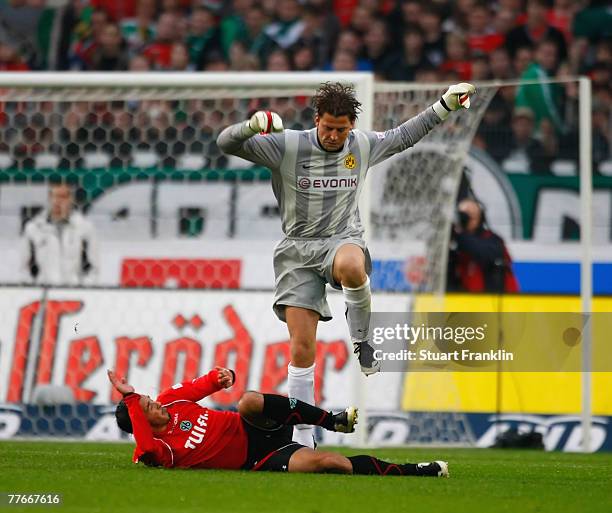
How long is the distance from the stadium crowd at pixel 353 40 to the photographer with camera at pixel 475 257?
2.44m

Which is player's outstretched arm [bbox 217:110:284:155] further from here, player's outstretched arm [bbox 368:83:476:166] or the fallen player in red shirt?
the fallen player in red shirt

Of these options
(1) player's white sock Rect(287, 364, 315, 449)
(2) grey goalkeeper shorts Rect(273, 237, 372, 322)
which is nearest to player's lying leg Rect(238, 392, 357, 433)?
(1) player's white sock Rect(287, 364, 315, 449)

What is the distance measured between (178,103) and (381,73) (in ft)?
13.2

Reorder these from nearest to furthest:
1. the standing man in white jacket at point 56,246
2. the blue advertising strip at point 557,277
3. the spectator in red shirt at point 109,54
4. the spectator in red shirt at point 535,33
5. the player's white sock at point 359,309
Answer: the player's white sock at point 359,309 < the standing man in white jacket at point 56,246 < the blue advertising strip at point 557,277 < the spectator in red shirt at point 535,33 < the spectator in red shirt at point 109,54

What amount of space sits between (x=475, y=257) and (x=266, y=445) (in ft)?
15.3

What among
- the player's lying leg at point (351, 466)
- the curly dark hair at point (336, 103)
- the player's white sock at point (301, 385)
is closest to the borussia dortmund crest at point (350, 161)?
the curly dark hair at point (336, 103)

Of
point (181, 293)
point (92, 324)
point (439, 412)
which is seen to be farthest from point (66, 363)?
point (439, 412)

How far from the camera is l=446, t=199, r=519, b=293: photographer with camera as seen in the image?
35.6 ft

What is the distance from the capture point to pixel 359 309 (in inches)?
270

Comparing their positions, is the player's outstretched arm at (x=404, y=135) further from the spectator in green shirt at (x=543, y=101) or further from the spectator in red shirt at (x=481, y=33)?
the spectator in red shirt at (x=481, y=33)

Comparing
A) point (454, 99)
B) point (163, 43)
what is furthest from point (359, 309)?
point (163, 43)

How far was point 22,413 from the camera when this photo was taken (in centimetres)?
1001

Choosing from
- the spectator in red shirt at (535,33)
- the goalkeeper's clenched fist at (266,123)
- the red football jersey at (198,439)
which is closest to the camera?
the goalkeeper's clenched fist at (266,123)

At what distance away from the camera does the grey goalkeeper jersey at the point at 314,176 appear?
7.02 meters
